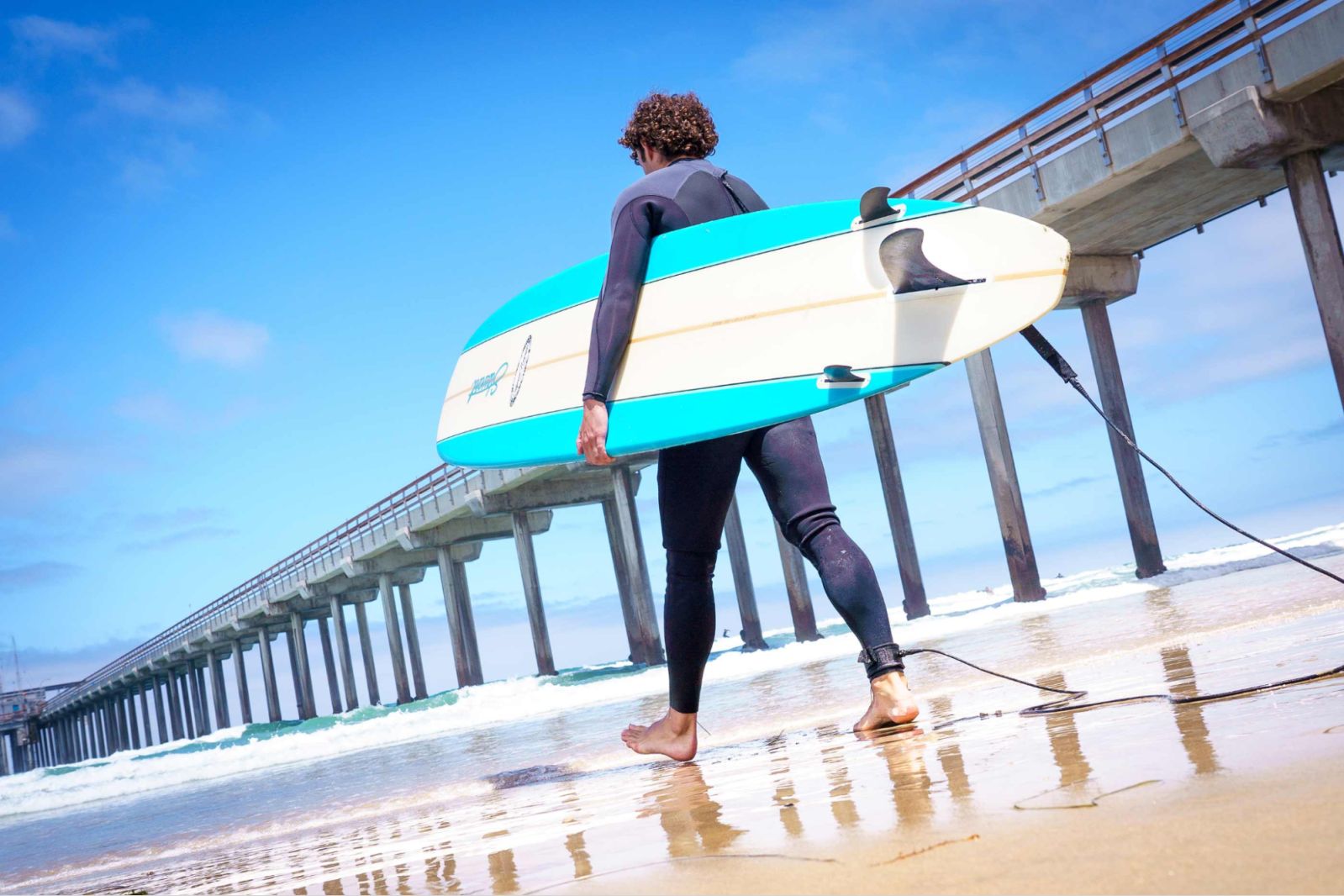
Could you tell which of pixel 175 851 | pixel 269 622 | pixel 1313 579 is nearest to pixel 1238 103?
pixel 1313 579

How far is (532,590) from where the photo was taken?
20172 mm

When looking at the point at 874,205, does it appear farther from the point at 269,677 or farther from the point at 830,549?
the point at 269,677

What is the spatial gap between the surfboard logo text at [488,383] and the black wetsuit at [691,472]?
0.96 metres

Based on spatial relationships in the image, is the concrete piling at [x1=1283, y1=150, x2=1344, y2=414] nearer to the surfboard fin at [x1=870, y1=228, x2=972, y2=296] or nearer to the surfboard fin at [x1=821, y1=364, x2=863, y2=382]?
the surfboard fin at [x1=870, y1=228, x2=972, y2=296]

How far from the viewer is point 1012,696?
2.62 meters

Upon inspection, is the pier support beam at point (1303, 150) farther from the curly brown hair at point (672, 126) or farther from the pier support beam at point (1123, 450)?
the curly brown hair at point (672, 126)

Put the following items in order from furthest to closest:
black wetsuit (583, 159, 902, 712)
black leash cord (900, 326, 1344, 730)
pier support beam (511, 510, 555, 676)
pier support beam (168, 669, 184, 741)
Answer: pier support beam (168, 669, 184, 741), pier support beam (511, 510, 555, 676), black wetsuit (583, 159, 902, 712), black leash cord (900, 326, 1344, 730)

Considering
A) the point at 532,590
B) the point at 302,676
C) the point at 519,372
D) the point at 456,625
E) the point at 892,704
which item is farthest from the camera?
the point at 302,676

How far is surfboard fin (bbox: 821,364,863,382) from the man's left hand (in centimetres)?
61

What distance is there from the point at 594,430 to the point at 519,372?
3.02 feet

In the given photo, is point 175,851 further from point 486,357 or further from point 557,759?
point 486,357

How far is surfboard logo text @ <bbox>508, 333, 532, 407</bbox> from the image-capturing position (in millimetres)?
3520

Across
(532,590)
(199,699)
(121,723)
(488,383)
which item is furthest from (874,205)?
(121,723)

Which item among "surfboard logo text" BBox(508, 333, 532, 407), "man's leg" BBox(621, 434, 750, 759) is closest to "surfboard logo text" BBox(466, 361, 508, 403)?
"surfboard logo text" BBox(508, 333, 532, 407)
